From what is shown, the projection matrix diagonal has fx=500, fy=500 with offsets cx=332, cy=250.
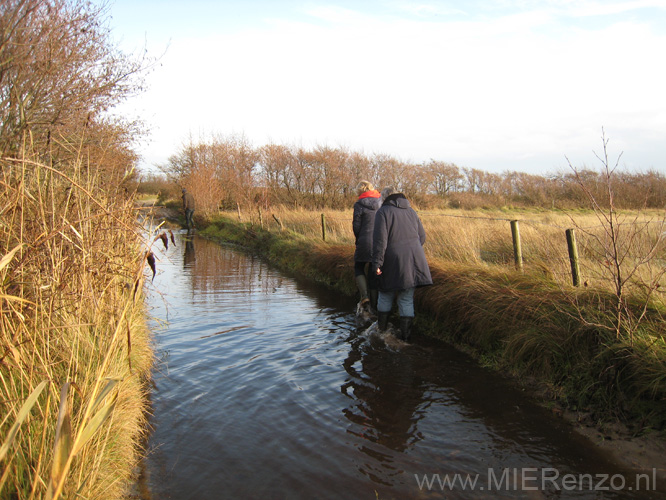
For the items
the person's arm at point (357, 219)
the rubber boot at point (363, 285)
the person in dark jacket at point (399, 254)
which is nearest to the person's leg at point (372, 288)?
the rubber boot at point (363, 285)

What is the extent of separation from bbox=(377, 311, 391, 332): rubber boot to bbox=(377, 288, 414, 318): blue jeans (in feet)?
0.29

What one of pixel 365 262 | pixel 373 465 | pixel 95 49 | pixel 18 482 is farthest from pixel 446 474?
pixel 95 49

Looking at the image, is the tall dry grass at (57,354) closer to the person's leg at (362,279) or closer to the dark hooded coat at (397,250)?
the dark hooded coat at (397,250)

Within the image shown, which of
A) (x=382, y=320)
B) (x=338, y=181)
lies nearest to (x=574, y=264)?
(x=382, y=320)

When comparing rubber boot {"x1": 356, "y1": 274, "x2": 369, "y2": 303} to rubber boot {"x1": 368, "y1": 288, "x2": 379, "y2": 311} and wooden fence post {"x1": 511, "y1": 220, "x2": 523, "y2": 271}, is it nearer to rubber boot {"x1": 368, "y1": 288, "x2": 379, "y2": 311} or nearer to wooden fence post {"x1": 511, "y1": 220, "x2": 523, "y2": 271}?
rubber boot {"x1": 368, "y1": 288, "x2": 379, "y2": 311}

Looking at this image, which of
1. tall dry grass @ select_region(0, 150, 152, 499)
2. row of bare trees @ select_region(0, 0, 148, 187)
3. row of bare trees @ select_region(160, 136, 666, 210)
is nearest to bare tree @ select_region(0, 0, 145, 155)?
row of bare trees @ select_region(0, 0, 148, 187)

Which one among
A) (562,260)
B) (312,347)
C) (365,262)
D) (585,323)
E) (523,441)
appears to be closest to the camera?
(523,441)

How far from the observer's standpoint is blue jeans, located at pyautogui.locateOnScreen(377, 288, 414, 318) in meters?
6.71

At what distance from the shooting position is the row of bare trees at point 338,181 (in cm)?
2414

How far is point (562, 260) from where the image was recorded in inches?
249

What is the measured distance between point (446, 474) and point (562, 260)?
3.67m

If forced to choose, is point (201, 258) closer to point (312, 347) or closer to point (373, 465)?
point (312, 347)

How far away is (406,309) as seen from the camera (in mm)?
6762

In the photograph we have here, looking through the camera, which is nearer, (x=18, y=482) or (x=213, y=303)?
(x=18, y=482)
